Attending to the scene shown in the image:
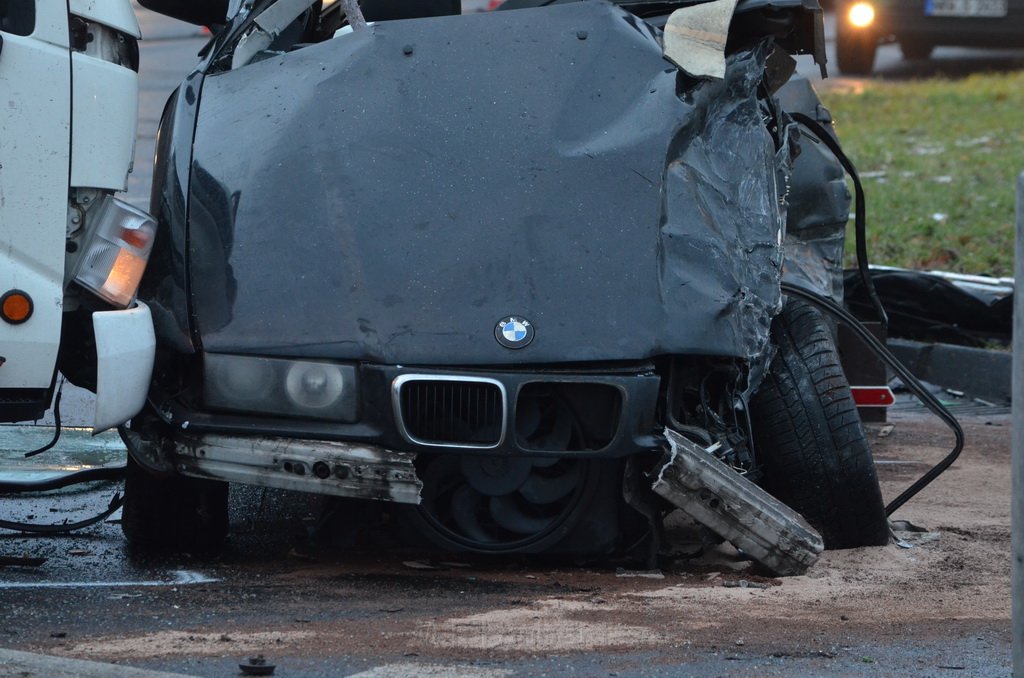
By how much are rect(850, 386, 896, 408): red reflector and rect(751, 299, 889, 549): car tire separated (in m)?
1.59

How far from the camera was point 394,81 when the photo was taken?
14.6 feet

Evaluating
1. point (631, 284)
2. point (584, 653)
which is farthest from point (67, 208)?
point (584, 653)

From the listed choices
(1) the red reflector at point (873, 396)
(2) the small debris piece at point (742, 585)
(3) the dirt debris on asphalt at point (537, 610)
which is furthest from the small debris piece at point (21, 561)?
(1) the red reflector at point (873, 396)

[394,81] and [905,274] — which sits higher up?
[394,81]

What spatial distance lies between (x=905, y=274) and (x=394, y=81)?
4341mm

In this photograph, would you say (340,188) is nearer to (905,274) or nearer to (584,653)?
(584,653)

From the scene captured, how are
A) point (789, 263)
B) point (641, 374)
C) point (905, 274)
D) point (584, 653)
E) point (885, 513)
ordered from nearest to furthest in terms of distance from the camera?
point (584, 653)
point (641, 374)
point (885, 513)
point (789, 263)
point (905, 274)

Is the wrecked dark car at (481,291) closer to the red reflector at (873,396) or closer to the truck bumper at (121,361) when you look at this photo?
the truck bumper at (121,361)

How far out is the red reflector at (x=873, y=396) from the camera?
625 cm

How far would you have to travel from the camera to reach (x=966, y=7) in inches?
583

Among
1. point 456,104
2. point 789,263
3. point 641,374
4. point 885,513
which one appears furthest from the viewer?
point 789,263

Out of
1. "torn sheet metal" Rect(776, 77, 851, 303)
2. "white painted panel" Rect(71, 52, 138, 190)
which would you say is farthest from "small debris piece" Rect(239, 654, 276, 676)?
"torn sheet metal" Rect(776, 77, 851, 303)

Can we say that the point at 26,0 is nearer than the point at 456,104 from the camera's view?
Yes

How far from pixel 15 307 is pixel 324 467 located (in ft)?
2.89
